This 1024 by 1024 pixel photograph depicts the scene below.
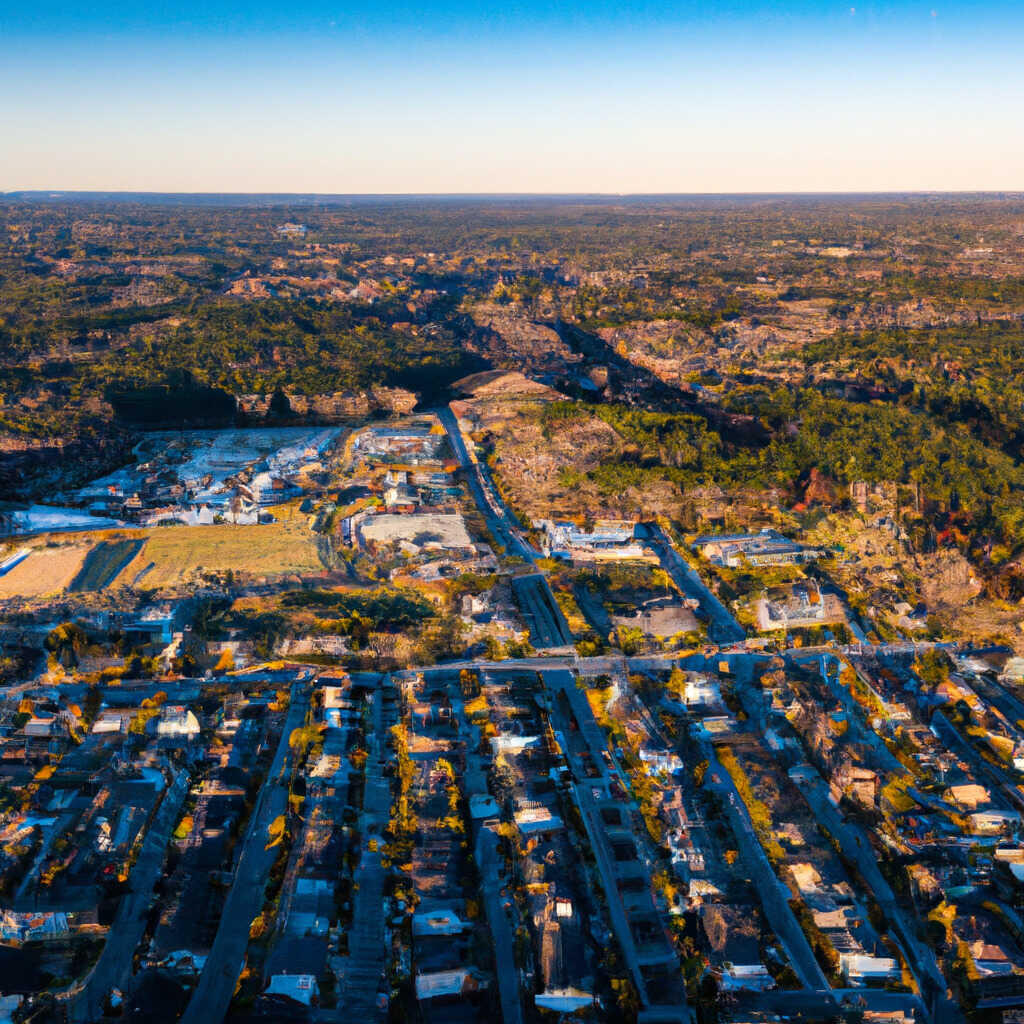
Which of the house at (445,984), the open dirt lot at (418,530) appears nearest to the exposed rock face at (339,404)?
the open dirt lot at (418,530)

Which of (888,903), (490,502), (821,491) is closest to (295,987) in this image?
(888,903)

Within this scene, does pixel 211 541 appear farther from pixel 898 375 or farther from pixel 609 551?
pixel 898 375

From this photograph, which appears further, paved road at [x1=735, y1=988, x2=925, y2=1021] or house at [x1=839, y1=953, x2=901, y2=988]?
house at [x1=839, y1=953, x2=901, y2=988]

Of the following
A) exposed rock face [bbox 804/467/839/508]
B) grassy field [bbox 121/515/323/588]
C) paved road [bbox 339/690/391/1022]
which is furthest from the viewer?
exposed rock face [bbox 804/467/839/508]

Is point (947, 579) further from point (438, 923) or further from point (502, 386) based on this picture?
point (502, 386)

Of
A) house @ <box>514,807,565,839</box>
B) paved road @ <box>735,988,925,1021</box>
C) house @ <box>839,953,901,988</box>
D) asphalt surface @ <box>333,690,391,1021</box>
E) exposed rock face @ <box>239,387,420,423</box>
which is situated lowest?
paved road @ <box>735,988,925,1021</box>

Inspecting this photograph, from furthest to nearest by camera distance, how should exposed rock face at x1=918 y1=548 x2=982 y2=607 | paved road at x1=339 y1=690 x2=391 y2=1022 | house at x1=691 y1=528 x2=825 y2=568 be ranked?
1. house at x1=691 y1=528 x2=825 y2=568
2. exposed rock face at x1=918 y1=548 x2=982 y2=607
3. paved road at x1=339 y1=690 x2=391 y2=1022

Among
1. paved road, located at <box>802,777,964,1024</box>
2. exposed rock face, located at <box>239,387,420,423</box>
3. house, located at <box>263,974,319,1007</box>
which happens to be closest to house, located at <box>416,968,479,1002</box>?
house, located at <box>263,974,319,1007</box>

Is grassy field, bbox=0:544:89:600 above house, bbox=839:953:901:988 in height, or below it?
above

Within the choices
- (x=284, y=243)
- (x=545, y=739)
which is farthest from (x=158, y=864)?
(x=284, y=243)

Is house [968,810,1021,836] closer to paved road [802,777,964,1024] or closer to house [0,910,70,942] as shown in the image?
paved road [802,777,964,1024]
